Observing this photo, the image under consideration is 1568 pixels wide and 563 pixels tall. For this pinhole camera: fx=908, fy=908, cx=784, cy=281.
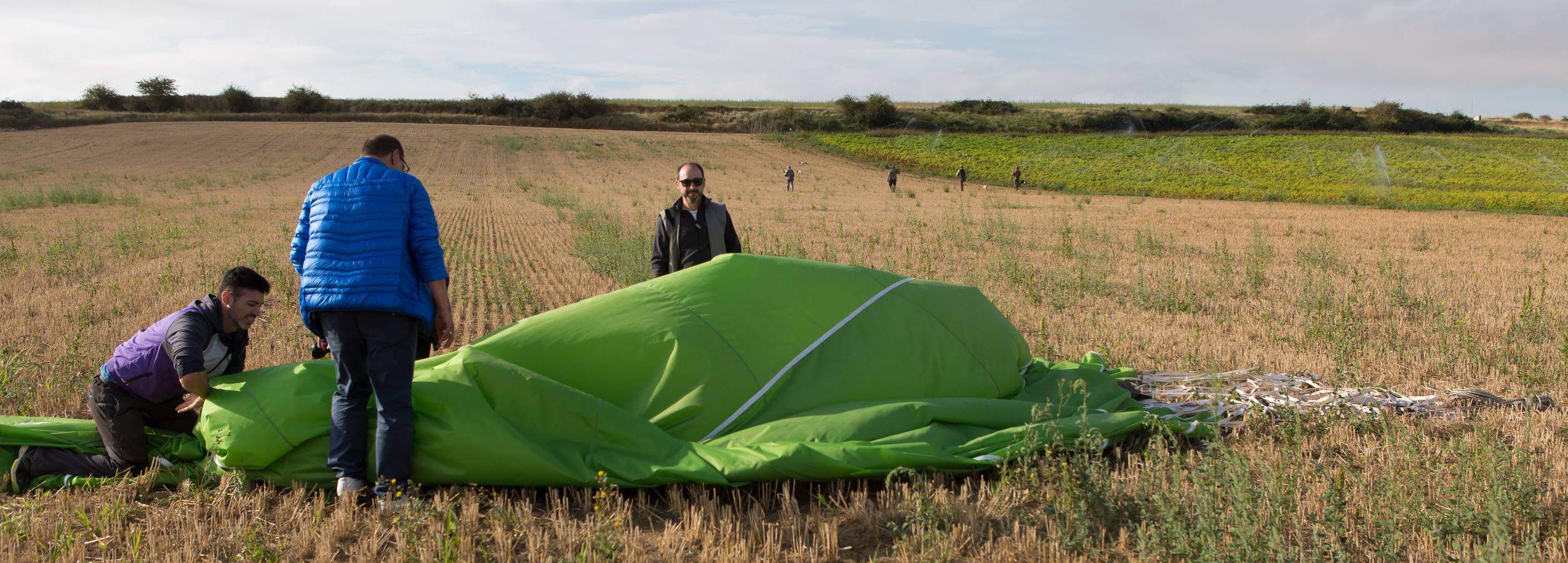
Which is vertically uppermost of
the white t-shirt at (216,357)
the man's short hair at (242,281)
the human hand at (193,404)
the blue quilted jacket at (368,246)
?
the blue quilted jacket at (368,246)

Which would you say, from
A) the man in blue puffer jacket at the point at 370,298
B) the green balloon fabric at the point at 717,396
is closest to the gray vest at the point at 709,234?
the green balloon fabric at the point at 717,396

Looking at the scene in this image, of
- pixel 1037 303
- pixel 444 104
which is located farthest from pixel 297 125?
pixel 1037 303

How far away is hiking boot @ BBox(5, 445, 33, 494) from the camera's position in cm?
388

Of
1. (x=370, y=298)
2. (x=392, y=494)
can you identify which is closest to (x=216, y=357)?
(x=370, y=298)

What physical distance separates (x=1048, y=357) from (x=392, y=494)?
15.2ft

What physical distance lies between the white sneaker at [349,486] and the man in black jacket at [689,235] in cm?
251

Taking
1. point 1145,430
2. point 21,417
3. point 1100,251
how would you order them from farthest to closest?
1. point 1100,251
2. point 1145,430
3. point 21,417

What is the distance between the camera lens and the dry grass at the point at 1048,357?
3336mm

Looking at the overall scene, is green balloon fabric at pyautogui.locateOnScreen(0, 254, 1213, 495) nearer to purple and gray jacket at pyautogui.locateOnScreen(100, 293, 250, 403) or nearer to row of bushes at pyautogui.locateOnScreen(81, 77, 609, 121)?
purple and gray jacket at pyautogui.locateOnScreen(100, 293, 250, 403)

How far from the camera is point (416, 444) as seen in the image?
3828 millimetres

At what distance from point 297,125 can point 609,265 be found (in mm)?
50544

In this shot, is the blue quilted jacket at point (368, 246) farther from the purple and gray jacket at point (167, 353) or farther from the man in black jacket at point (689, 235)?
the man in black jacket at point (689, 235)

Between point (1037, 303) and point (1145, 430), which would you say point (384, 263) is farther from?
point (1037, 303)

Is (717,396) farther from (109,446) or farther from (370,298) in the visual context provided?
(109,446)
